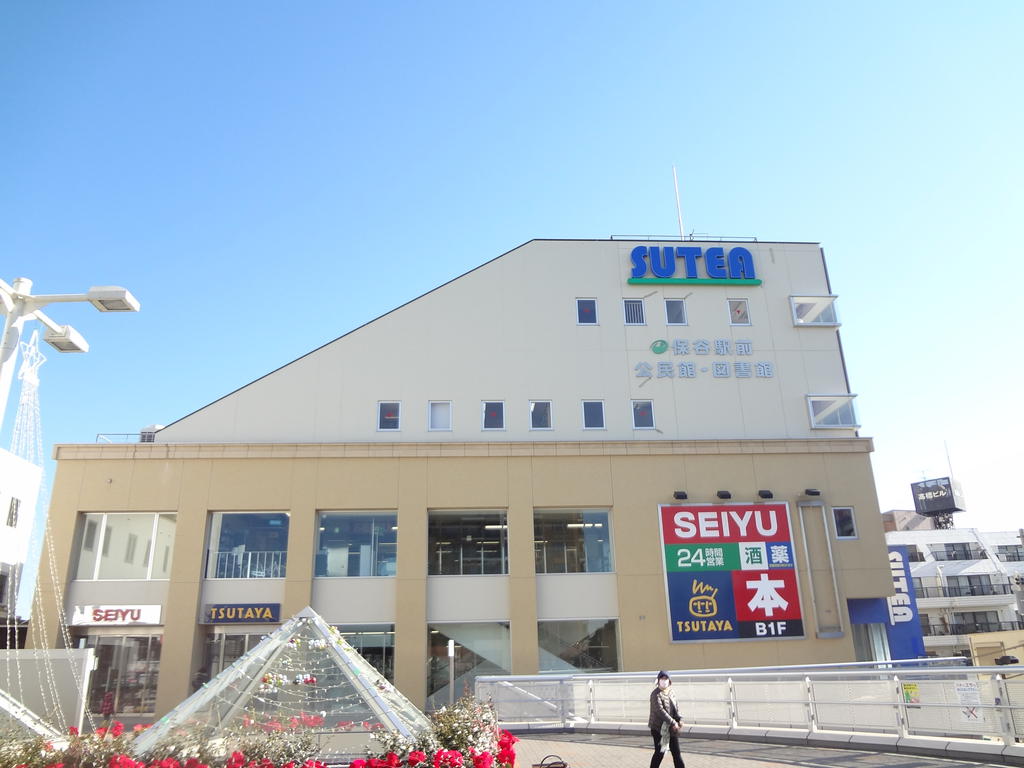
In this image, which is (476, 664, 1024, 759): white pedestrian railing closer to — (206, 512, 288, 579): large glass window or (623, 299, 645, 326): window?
(206, 512, 288, 579): large glass window

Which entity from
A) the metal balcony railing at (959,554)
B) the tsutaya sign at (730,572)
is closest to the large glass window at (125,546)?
the tsutaya sign at (730,572)

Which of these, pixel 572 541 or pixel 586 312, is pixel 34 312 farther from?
pixel 586 312

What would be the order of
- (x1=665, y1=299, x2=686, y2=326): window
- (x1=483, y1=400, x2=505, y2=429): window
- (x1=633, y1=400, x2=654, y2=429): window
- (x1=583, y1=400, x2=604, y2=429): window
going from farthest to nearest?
1. (x1=665, y1=299, x2=686, y2=326): window
2. (x1=633, y1=400, x2=654, y2=429): window
3. (x1=583, y1=400, x2=604, y2=429): window
4. (x1=483, y1=400, x2=505, y2=429): window

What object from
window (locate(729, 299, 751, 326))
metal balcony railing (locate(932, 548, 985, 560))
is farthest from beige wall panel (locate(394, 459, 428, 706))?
metal balcony railing (locate(932, 548, 985, 560))

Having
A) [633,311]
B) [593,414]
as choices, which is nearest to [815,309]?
[633,311]

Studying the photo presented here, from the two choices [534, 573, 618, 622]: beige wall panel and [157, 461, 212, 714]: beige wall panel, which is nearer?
[157, 461, 212, 714]: beige wall panel

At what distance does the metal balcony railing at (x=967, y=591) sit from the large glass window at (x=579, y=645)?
4806 cm

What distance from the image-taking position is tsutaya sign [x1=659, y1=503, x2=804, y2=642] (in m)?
24.4

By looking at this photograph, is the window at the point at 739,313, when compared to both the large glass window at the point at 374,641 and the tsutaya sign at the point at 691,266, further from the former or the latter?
the large glass window at the point at 374,641

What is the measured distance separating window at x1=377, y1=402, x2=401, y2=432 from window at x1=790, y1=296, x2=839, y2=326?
1507 centimetres

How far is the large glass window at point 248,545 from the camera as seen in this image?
24484 millimetres

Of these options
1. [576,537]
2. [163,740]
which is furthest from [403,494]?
[163,740]

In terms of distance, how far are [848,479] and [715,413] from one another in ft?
16.2

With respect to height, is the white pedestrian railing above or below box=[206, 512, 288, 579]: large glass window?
below
